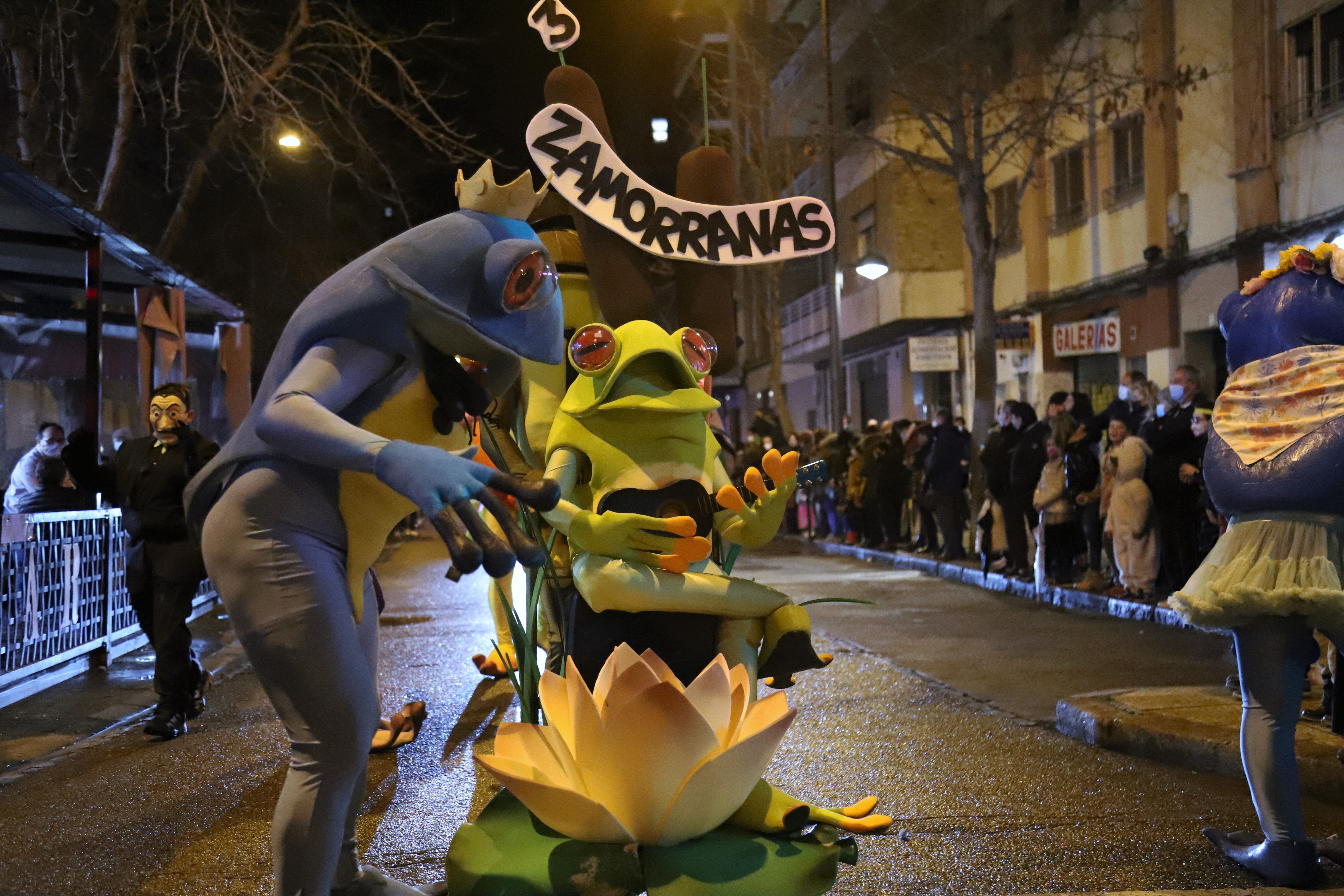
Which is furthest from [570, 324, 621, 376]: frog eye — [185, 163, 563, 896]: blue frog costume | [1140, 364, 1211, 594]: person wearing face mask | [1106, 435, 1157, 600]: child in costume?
[1106, 435, 1157, 600]: child in costume

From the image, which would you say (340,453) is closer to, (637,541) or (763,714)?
(763,714)

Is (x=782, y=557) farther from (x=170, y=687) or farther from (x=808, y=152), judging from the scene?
(x=170, y=687)

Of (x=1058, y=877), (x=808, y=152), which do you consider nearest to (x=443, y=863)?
(x=1058, y=877)

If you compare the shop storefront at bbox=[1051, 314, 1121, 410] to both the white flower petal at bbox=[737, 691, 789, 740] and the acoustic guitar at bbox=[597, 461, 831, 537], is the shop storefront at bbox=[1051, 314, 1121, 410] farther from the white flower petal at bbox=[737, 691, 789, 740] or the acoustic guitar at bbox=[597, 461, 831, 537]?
the white flower petal at bbox=[737, 691, 789, 740]

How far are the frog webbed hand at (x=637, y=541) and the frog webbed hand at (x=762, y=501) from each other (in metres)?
0.17

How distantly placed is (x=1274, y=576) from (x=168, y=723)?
5078mm

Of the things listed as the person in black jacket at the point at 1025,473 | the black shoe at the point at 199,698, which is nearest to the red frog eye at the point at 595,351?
the black shoe at the point at 199,698

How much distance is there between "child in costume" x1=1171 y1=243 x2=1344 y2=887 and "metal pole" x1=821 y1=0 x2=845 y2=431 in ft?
52.2

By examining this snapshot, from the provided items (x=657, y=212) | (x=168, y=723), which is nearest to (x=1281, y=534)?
(x=657, y=212)

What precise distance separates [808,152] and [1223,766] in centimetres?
2078

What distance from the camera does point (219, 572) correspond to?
2.65m

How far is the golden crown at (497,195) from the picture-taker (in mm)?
2867

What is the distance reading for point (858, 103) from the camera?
3088 cm

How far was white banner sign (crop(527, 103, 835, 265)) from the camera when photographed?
4477 mm
